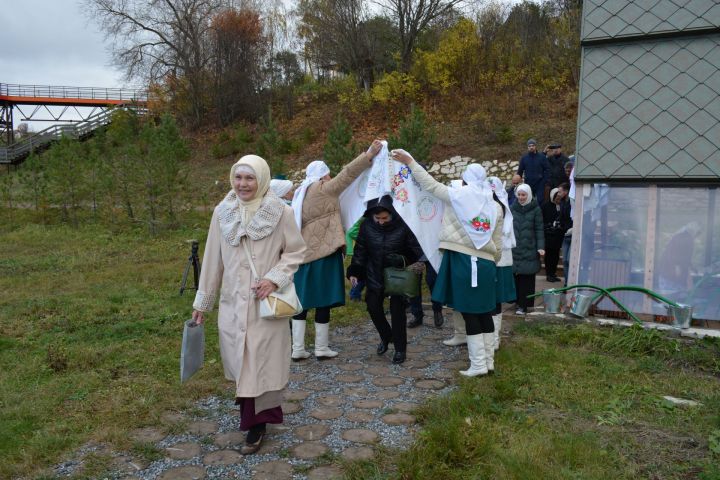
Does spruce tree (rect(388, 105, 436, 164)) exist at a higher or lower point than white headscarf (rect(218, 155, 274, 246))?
higher

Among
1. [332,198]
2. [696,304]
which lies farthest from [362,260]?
[696,304]

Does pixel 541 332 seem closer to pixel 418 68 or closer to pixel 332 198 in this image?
pixel 332 198

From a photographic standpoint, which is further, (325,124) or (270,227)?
(325,124)

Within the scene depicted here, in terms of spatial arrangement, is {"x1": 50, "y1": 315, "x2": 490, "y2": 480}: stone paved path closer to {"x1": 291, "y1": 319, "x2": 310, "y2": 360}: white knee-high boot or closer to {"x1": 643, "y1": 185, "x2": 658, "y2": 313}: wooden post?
{"x1": 291, "y1": 319, "x2": 310, "y2": 360}: white knee-high boot

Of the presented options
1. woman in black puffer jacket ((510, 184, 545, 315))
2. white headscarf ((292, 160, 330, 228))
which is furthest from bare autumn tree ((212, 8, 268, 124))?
white headscarf ((292, 160, 330, 228))

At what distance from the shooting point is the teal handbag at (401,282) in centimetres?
512

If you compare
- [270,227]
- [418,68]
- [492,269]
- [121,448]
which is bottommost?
[121,448]

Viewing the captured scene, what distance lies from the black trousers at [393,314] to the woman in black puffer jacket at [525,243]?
7.35 feet

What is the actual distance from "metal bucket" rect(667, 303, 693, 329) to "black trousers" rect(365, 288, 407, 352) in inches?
118

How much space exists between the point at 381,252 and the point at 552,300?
2685 millimetres

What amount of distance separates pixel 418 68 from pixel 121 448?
69.1ft

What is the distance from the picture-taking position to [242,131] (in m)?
23.6

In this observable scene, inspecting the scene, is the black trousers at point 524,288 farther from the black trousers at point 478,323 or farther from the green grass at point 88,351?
the black trousers at point 478,323

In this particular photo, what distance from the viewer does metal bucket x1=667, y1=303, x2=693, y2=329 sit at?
20.1 ft
